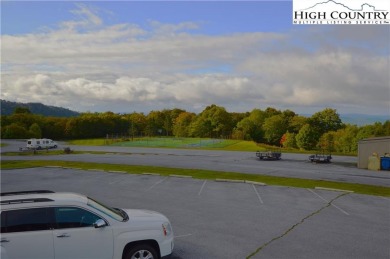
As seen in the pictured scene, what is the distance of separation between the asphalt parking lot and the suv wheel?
1.64m

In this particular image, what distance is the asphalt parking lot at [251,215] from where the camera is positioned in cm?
999

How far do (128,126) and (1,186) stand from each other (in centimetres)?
8413

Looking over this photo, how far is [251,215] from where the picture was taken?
13.5 m

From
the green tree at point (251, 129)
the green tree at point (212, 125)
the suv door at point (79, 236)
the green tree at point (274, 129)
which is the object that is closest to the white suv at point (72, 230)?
the suv door at point (79, 236)

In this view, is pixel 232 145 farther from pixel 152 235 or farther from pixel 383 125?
pixel 152 235

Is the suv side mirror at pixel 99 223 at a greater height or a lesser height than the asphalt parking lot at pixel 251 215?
greater

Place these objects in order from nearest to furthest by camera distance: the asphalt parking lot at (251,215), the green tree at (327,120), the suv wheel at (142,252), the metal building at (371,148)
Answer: the suv wheel at (142,252) → the asphalt parking lot at (251,215) → the metal building at (371,148) → the green tree at (327,120)

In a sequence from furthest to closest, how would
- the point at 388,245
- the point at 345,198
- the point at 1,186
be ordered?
1. the point at 1,186
2. the point at 345,198
3. the point at 388,245

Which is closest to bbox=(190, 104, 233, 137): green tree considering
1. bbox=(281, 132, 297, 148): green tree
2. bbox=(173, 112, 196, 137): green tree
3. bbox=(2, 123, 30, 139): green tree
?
bbox=(173, 112, 196, 137): green tree

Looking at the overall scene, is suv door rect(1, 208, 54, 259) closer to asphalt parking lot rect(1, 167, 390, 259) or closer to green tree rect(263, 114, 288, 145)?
asphalt parking lot rect(1, 167, 390, 259)

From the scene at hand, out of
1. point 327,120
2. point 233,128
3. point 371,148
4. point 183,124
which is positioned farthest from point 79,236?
point 183,124

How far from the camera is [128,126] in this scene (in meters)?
105

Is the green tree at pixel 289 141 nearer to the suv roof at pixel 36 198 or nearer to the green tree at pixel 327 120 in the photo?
the green tree at pixel 327 120

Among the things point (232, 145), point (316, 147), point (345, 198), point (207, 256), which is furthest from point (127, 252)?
point (316, 147)
